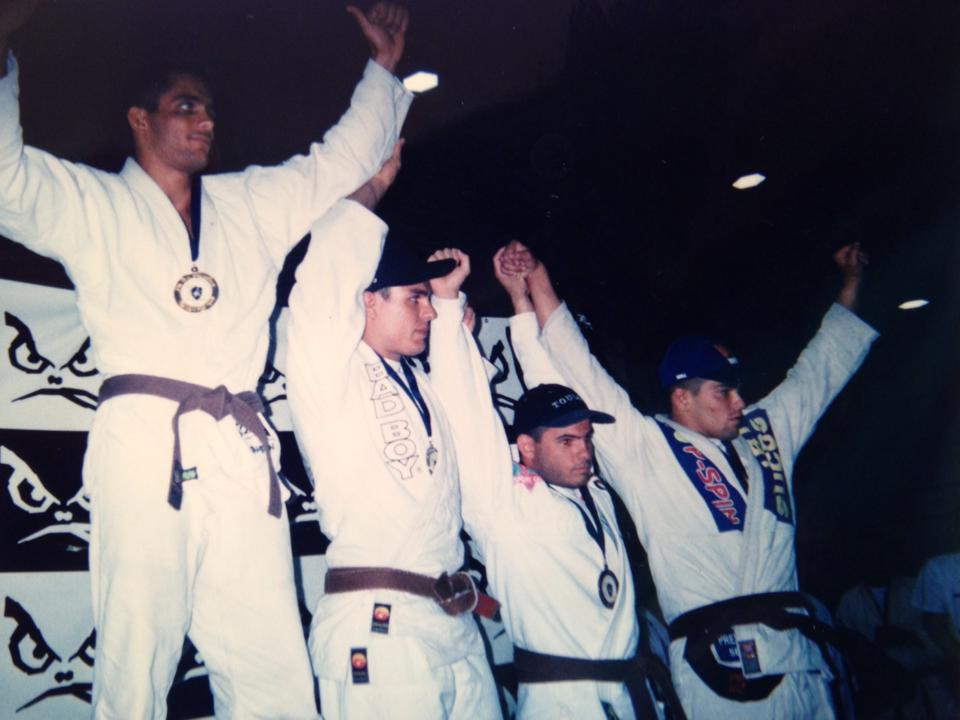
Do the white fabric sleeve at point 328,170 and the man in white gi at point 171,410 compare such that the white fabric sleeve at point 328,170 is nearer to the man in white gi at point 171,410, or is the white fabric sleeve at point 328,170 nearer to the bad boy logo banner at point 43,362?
the man in white gi at point 171,410

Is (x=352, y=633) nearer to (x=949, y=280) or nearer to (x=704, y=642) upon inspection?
(x=704, y=642)

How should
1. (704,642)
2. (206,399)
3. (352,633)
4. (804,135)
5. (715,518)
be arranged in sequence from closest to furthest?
(206,399)
(352,633)
(704,642)
(715,518)
(804,135)

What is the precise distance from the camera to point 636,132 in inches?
135

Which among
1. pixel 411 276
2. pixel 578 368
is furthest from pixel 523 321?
pixel 411 276

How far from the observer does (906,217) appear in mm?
4191

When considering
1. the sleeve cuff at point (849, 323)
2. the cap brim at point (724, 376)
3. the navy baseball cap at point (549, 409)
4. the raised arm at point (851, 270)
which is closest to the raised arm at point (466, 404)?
the navy baseball cap at point (549, 409)

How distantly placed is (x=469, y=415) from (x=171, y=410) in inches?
48.5

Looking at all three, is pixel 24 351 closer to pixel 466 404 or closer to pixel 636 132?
pixel 466 404

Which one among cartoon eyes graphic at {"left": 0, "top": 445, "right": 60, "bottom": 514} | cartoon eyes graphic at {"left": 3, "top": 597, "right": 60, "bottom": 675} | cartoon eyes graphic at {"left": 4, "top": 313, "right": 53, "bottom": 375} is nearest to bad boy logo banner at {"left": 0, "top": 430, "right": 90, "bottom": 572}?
cartoon eyes graphic at {"left": 0, "top": 445, "right": 60, "bottom": 514}

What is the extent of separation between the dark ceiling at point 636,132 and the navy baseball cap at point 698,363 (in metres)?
0.29

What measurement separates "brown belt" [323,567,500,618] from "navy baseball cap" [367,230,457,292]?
3.64 ft

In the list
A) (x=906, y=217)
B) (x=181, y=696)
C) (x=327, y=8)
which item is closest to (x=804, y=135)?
(x=906, y=217)

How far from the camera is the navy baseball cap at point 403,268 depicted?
8.70 feet

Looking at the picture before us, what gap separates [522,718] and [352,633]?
0.93m
